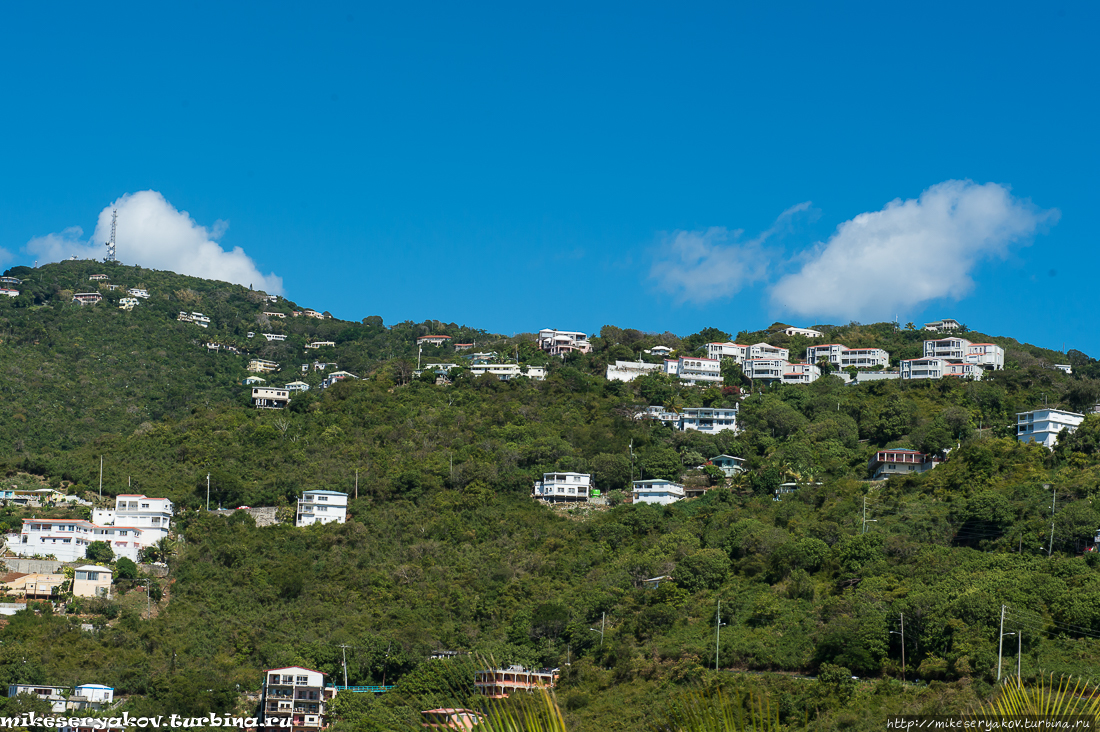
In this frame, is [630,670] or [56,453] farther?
[56,453]

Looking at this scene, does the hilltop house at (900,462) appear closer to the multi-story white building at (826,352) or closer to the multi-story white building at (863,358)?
the multi-story white building at (863,358)

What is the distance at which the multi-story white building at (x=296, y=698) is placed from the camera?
119ft

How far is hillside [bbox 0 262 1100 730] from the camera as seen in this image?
114 ft

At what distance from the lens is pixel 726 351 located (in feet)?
255

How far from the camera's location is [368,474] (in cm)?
5562

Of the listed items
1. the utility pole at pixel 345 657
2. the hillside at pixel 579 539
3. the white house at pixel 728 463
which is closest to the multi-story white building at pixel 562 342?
the hillside at pixel 579 539

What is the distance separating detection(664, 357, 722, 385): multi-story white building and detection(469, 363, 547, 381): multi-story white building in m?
8.35

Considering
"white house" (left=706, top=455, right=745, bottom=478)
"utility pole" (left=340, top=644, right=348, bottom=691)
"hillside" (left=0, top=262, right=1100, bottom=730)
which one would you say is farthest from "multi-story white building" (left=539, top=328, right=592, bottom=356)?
"utility pole" (left=340, top=644, right=348, bottom=691)

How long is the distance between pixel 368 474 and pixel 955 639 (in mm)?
30618

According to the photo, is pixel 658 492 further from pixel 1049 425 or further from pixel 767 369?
pixel 767 369

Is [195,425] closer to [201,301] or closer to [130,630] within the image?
[130,630]

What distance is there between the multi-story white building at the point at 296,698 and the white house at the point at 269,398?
37261 millimetres

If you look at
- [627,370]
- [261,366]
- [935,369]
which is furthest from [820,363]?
[261,366]

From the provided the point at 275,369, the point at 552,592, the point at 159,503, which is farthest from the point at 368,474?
the point at 275,369
